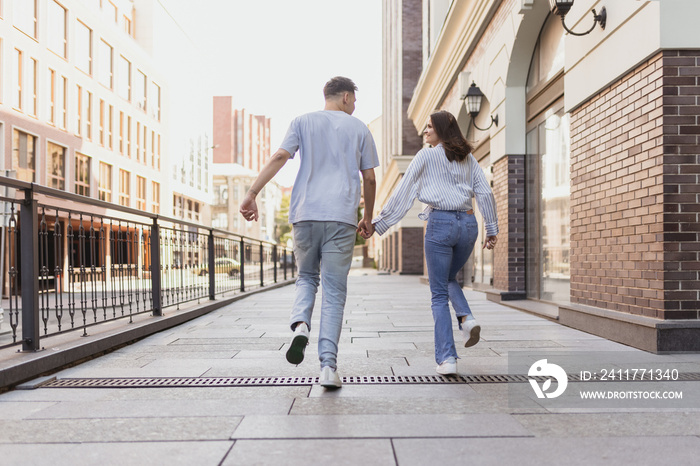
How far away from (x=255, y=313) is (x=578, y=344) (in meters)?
4.82

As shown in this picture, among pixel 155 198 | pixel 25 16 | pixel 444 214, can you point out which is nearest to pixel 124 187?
pixel 155 198

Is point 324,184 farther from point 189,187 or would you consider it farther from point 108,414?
point 189,187

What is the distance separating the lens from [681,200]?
4.84 meters

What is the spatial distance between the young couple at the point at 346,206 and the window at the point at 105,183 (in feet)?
99.4

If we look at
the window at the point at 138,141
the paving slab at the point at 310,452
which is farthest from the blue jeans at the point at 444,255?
the window at the point at 138,141

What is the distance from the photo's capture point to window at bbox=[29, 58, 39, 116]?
25031 mm

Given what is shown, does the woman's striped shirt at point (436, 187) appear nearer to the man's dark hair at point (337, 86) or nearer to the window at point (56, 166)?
the man's dark hair at point (337, 86)

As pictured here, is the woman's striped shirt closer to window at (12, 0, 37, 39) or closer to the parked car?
the parked car

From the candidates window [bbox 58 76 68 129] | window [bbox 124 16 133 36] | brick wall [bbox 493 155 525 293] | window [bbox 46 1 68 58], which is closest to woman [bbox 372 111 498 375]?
brick wall [bbox 493 155 525 293]

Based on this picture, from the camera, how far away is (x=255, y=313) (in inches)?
351

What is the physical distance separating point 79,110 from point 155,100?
35.9 feet

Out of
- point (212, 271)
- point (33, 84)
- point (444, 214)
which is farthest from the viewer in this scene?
point (33, 84)

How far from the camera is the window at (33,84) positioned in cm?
2503

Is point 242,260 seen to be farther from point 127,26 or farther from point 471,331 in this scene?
point 127,26
